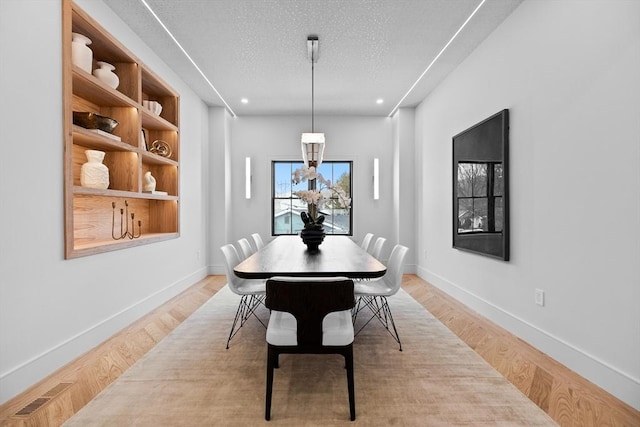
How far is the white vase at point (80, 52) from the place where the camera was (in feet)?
8.40

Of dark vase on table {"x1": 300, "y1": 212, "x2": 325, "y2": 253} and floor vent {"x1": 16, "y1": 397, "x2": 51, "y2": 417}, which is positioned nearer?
floor vent {"x1": 16, "y1": 397, "x2": 51, "y2": 417}

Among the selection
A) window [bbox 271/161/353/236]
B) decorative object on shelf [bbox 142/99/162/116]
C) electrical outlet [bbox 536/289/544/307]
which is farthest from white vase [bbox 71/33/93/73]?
electrical outlet [bbox 536/289/544/307]

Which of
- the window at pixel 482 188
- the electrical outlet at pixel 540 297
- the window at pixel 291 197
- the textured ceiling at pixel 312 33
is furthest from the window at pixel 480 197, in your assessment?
the window at pixel 291 197

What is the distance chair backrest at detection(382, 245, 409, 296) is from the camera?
2.80 m

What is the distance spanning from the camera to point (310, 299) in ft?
5.54

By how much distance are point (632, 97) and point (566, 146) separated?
0.51 m

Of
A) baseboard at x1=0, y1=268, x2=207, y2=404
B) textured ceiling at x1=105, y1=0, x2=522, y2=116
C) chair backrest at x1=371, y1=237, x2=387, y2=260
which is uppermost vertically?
textured ceiling at x1=105, y1=0, x2=522, y2=116

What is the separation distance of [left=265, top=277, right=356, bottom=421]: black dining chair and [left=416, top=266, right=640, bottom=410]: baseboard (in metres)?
1.54

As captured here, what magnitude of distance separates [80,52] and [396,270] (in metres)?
3.06

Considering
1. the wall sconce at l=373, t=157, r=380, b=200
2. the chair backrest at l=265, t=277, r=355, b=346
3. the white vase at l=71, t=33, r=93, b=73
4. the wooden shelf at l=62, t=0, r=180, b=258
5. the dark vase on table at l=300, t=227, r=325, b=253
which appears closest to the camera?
the chair backrest at l=265, t=277, r=355, b=346

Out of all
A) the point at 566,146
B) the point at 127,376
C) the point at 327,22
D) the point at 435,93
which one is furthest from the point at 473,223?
the point at 127,376

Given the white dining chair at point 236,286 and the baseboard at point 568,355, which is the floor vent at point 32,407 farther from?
the baseboard at point 568,355

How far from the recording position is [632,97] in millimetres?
1876

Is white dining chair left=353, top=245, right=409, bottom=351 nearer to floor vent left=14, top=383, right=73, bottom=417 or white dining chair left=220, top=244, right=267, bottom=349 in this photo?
white dining chair left=220, top=244, right=267, bottom=349
